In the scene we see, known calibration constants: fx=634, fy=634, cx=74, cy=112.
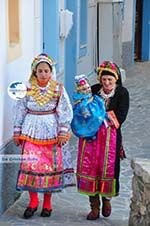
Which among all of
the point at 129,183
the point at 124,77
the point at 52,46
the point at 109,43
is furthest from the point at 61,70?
the point at 124,77

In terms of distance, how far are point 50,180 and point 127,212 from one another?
86cm

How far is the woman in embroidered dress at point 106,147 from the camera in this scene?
5.32 metres

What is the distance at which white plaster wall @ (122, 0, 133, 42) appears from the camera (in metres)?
15.4

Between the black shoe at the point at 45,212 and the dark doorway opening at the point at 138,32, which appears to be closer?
the black shoe at the point at 45,212

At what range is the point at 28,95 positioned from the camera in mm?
5359

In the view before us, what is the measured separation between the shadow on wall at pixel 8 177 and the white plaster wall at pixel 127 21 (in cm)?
975

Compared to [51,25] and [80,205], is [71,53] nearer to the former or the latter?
[51,25]

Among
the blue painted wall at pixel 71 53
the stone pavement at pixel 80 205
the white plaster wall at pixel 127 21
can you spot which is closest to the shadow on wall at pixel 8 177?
the stone pavement at pixel 80 205

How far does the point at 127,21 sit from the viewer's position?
1558 cm

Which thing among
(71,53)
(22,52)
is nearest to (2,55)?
(22,52)

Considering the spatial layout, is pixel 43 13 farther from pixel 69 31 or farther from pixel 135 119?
pixel 135 119

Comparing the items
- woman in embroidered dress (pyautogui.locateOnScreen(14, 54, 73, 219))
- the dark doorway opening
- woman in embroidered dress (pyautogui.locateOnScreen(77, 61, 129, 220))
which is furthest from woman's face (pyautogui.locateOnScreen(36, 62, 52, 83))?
the dark doorway opening

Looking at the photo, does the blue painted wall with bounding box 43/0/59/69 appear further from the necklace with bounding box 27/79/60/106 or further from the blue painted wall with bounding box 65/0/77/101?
the necklace with bounding box 27/79/60/106

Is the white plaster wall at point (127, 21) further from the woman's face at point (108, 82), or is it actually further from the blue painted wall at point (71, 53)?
the woman's face at point (108, 82)
